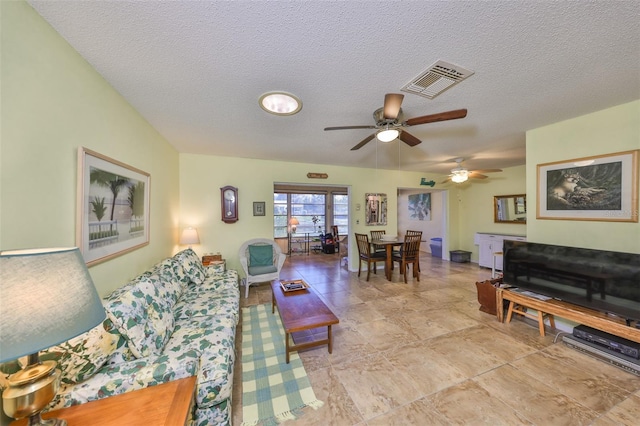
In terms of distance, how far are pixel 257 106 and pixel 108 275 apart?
6.53 feet

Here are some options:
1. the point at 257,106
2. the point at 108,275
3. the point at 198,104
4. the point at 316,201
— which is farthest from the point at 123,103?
the point at 316,201

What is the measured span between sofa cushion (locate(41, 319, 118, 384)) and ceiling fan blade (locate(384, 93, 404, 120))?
2283mm

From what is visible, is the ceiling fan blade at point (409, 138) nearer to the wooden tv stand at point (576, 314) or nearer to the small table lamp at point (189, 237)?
the wooden tv stand at point (576, 314)

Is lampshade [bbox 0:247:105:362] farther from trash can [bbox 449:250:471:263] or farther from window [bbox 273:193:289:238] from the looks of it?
window [bbox 273:193:289:238]

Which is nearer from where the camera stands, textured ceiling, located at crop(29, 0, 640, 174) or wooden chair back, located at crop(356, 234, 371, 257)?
textured ceiling, located at crop(29, 0, 640, 174)

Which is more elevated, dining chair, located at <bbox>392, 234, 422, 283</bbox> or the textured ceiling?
the textured ceiling

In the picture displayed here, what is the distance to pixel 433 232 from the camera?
710 cm

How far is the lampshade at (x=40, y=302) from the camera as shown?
62 cm

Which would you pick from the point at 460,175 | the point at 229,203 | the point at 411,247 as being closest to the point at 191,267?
the point at 229,203

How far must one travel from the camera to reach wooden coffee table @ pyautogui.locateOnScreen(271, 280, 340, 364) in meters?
2.05

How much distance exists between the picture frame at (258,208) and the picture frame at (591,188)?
423 centimetres

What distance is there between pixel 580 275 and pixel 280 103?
3.45 m

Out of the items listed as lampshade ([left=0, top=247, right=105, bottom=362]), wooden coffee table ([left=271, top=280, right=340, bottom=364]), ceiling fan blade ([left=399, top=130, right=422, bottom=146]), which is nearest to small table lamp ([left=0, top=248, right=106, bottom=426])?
lampshade ([left=0, top=247, right=105, bottom=362])

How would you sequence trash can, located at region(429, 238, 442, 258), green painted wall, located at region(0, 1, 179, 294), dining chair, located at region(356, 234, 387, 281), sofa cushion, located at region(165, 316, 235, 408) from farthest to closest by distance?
trash can, located at region(429, 238, 442, 258) < dining chair, located at region(356, 234, 387, 281) < sofa cushion, located at region(165, 316, 235, 408) < green painted wall, located at region(0, 1, 179, 294)
